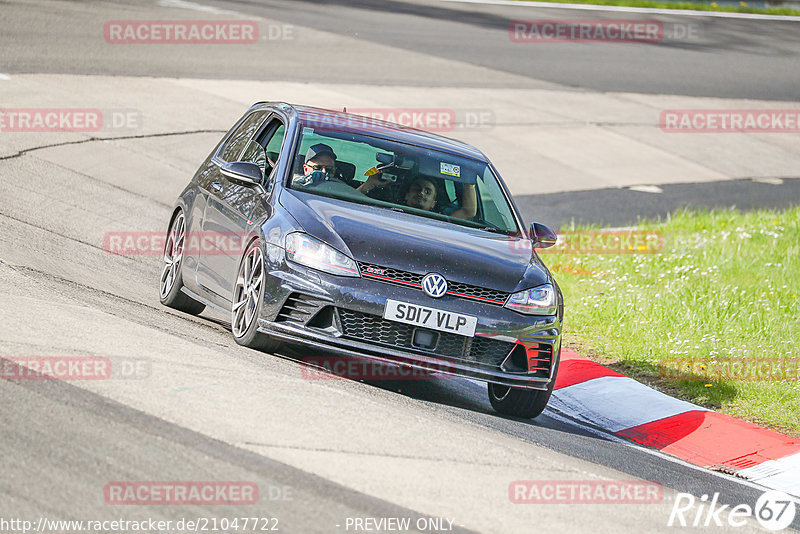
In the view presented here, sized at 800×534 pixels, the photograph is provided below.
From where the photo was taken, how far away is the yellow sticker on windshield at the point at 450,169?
344 inches

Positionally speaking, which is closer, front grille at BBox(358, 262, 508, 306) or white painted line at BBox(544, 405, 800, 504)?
front grille at BBox(358, 262, 508, 306)

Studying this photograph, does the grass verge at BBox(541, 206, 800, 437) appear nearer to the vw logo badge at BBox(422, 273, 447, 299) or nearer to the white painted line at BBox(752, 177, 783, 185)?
the vw logo badge at BBox(422, 273, 447, 299)

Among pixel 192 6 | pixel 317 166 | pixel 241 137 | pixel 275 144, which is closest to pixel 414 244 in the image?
pixel 317 166

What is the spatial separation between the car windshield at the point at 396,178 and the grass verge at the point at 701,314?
7.51 feet

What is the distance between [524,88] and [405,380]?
15.8 m

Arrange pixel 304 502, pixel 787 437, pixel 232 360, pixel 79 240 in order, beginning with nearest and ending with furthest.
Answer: pixel 304 502 < pixel 232 360 < pixel 787 437 < pixel 79 240

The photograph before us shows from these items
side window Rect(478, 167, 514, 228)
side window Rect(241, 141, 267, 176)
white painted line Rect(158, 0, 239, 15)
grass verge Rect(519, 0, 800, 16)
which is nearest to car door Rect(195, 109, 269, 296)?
side window Rect(241, 141, 267, 176)

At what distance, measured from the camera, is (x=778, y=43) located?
1270 inches

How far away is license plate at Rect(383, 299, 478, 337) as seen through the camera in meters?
7.25

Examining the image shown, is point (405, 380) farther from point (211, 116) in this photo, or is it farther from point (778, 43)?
point (778, 43)

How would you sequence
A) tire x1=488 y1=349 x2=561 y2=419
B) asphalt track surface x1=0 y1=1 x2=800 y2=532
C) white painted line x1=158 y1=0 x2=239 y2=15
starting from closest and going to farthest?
1. asphalt track surface x1=0 y1=1 x2=800 y2=532
2. tire x1=488 y1=349 x2=561 y2=419
3. white painted line x1=158 y1=0 x2=239 y2=15

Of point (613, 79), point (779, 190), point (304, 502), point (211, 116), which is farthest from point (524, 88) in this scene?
point (304, 502)

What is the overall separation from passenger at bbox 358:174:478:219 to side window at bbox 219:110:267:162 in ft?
4.65

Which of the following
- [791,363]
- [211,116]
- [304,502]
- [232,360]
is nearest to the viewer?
[304,502]
